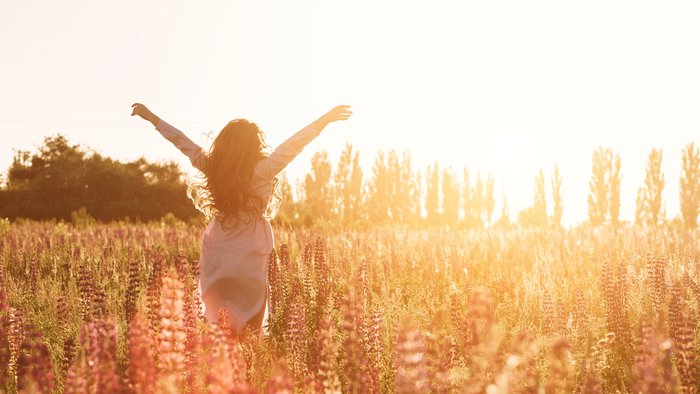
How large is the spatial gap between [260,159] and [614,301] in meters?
3.68

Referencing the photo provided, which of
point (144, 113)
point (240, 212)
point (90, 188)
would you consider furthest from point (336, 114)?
point (90, 188)

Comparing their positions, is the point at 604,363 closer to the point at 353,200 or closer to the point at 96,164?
the point at 96,164

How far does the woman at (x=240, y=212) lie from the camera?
215 inches

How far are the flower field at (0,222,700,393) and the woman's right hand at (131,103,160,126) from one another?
1476mm

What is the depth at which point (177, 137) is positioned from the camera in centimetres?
593

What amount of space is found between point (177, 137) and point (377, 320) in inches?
129

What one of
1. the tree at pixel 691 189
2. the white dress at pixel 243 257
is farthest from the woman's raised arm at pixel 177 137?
the tree at pixel 691 189

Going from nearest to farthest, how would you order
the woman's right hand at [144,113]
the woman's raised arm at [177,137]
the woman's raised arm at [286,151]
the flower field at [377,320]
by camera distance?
1. the flower field at [377,320]
2. the woman's raised arm at [286,151]
3. the woman's raised arm at [177,137]
4. the woman's right hand at [144,113]

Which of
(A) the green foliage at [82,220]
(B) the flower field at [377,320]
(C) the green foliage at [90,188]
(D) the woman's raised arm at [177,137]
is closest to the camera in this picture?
Answer: (B) the flower field at [377,320]

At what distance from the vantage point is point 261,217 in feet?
18.4

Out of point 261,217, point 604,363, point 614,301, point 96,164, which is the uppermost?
point 96,164

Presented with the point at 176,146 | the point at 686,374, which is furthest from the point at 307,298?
the point at 686,374

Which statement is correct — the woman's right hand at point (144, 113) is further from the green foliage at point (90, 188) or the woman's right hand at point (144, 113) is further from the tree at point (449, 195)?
the tree at point (449, 195)

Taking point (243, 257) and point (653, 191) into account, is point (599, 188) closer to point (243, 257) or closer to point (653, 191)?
point (653, 191)
